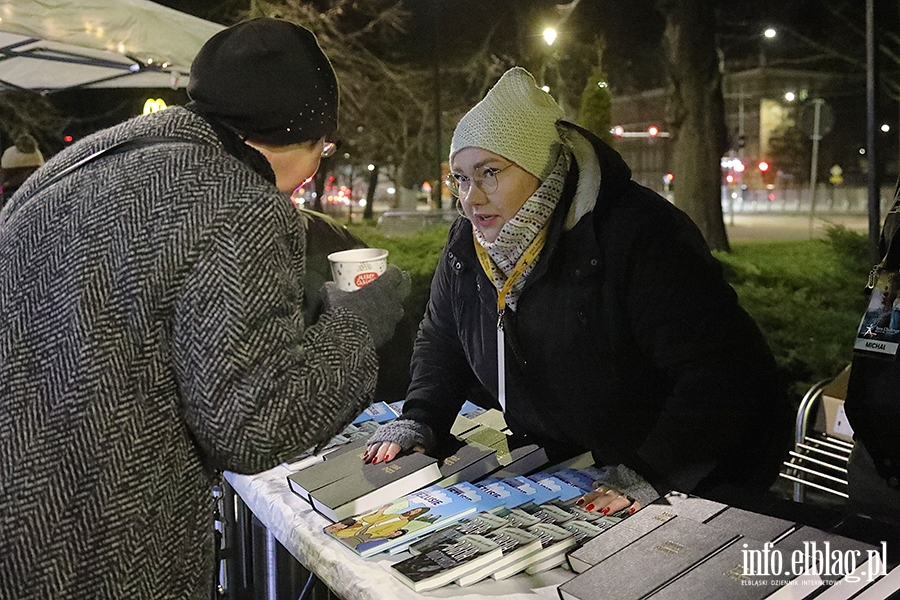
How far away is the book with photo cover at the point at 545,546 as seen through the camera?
1.25 metres

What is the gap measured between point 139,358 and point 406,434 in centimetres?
82

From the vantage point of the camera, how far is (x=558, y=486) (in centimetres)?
155

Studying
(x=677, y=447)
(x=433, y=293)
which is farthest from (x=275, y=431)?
(x=433, y=293)

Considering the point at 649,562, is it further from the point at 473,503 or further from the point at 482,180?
the point at 482,180

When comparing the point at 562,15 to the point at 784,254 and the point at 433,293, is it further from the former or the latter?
the point at 433,293

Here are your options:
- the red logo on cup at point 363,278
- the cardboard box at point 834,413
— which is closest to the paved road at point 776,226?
the cardboard box at point 834,413

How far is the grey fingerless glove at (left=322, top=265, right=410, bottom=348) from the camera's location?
125cm

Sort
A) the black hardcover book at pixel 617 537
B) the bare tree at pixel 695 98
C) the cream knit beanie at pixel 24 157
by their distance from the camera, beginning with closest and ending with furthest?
the black hardcover book at pixel 617 537 → the cream knit beanie at pixel 24 157 → the bare tree at pixel 695 98

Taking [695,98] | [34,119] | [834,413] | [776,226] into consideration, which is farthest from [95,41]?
[776,226]

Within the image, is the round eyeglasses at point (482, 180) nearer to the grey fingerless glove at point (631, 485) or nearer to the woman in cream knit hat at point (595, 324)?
the woman in cream knit hat at point (595, 324)

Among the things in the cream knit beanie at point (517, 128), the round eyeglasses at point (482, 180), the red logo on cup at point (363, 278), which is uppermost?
the cream knit beanie at point (517, 128)

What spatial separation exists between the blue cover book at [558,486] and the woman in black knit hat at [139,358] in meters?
0.58

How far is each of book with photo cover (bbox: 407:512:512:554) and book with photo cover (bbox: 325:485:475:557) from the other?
15mm

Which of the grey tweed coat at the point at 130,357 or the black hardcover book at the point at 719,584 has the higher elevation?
the grey tweed coat at the point at 130,357
